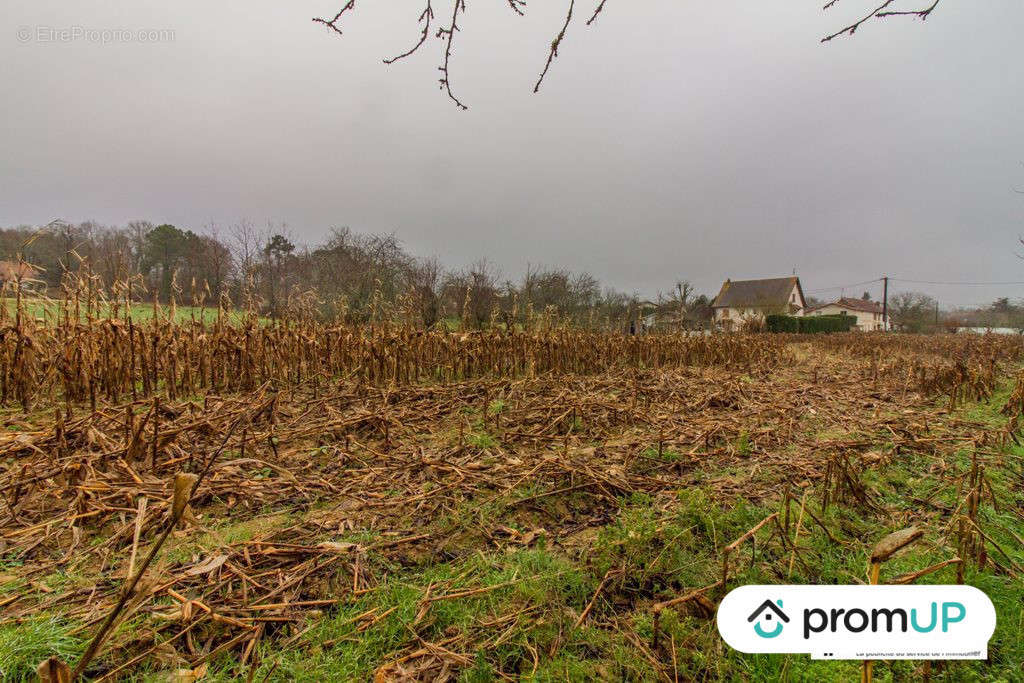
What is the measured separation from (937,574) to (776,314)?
45.4m

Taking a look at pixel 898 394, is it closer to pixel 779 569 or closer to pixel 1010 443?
pixel 1010 443

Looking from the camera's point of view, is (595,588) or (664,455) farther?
(664,455)

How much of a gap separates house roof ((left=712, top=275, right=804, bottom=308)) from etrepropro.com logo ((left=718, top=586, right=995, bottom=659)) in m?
60.2

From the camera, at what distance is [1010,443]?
482cm

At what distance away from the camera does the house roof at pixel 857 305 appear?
2665 inches

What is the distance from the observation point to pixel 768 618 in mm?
1435

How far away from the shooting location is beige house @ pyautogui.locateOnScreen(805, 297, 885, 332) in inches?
2611

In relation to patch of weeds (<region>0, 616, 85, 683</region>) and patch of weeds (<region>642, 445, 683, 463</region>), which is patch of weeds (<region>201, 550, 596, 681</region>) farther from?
patch of weeds (<region>642, 445, 683, 463</region>)

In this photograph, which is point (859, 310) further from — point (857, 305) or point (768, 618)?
point (768, 618)

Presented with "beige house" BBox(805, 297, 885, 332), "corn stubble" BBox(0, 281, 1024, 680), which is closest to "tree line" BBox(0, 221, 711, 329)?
"corn stubble" BBox(0, 281, 1024, 680)

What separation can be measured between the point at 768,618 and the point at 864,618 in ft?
0.91

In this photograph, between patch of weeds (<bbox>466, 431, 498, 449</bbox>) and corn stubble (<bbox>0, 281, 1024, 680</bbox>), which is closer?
corn stubble (<bbox>0, 281, 1024, 680</bbox>)

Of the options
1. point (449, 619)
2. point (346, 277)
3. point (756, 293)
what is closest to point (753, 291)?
point (756, 293)

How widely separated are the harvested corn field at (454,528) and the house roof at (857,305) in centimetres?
7671
